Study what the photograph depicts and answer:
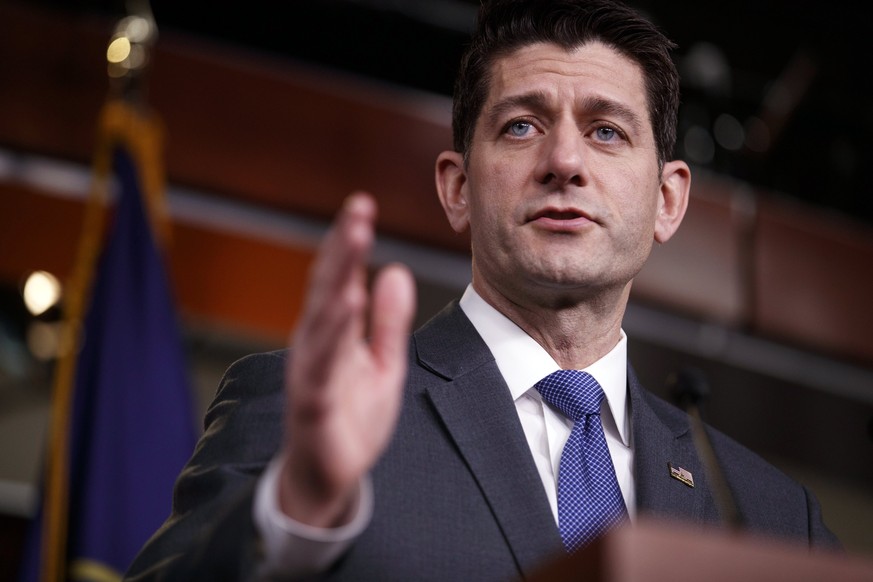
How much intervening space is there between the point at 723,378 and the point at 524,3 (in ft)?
10.5

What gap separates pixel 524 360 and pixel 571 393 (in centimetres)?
9

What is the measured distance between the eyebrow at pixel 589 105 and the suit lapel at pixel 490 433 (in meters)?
0.38

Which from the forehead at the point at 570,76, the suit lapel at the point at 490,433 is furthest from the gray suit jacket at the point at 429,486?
the forehead at the point at 570,76

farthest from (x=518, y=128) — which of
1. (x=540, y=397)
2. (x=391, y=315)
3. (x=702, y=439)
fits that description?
(x=391, y=315)

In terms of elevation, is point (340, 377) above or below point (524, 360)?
below

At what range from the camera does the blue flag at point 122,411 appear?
2713mm

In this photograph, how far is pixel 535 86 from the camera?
72.2 inches

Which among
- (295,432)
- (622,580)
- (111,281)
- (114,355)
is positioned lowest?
(622,580)

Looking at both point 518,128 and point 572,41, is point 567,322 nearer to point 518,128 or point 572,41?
point 518,128

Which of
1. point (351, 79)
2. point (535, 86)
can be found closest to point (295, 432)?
point (535, 86)

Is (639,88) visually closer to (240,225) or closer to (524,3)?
(524,3)

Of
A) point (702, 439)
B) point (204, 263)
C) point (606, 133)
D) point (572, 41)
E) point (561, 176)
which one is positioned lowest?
point (702, 439)

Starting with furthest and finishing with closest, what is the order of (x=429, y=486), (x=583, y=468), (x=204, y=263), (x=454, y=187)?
(x=204, y=263)
(x=454, y=187)
(x=583, y=468)
(x=429, y=486)

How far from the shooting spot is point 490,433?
58.0 inches
